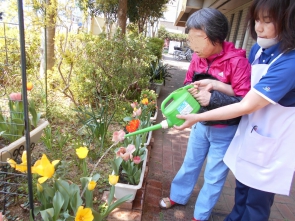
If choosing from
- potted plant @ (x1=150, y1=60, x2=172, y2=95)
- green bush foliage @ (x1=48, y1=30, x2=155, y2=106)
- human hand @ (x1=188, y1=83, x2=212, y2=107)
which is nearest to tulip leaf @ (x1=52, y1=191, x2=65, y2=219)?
human hand @ (x1=188, y1=83, x2=212, y2=107)

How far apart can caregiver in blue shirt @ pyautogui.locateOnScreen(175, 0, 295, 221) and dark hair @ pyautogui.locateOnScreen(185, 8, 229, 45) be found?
153 millimetres

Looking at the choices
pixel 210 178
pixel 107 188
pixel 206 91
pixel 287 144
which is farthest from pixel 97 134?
pixel 287 144

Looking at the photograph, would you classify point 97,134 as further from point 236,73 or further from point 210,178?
point 236,73

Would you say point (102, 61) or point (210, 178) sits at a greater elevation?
point (102, 61)

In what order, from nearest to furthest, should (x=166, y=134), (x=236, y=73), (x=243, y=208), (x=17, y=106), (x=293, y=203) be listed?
(x=236, y=73) < (x=243, y=208) < (x=17, y=106) < (x=293, y=203) < (x=166, y=134)

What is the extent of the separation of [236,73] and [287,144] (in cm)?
46

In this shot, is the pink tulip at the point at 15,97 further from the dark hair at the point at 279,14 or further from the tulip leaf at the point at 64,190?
the dark hair at the point at 279,14

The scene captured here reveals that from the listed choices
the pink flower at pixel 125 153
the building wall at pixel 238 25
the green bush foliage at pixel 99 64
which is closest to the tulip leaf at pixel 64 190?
the pink flower at pixel 125 153

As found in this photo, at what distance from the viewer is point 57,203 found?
1276 mm

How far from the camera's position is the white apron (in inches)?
46.8

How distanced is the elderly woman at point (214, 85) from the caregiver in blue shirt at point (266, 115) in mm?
79

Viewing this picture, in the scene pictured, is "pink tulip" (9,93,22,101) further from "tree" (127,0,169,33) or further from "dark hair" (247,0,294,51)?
"tree" (127,0,169,33)

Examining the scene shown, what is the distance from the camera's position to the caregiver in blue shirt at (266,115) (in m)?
1.04

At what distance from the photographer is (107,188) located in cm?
204
